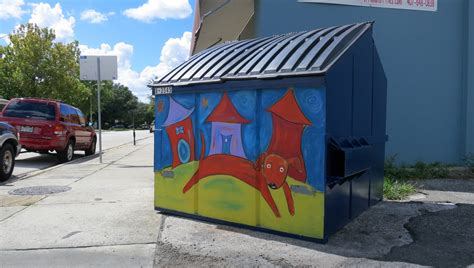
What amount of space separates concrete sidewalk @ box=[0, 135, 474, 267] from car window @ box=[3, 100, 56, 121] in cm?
629

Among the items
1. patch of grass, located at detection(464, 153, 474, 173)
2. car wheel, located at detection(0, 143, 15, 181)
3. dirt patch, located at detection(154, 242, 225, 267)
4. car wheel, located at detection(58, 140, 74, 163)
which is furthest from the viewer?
car wheel, located at detection(58, 140, 74, 163)

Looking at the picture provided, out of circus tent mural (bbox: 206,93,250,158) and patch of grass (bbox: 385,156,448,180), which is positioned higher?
circus tent mural (bbox: 206,93,250,158)

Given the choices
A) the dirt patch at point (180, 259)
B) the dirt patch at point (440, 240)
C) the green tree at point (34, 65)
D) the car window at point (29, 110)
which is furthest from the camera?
the green tree at point (34, 65)

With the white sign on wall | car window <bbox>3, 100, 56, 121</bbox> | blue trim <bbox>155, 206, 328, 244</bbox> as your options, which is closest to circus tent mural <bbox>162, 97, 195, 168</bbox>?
blue trim <bbox>155, 206, 328, 244</bbox>

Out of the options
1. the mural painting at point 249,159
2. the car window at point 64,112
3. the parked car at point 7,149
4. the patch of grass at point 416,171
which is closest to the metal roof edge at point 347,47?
the mural painting at point 249,159

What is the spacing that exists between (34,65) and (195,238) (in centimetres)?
4055

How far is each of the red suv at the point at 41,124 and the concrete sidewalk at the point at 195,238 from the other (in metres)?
5.82

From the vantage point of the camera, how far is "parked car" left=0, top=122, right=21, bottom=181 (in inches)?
372

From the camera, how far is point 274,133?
5254 mm

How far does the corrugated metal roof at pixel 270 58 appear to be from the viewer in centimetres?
505

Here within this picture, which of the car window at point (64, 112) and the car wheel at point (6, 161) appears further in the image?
the car window at point (64, 112)

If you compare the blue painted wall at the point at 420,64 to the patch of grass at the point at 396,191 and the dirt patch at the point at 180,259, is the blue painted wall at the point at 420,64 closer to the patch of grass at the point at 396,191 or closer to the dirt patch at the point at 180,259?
the patch of grass at the point at 396,191

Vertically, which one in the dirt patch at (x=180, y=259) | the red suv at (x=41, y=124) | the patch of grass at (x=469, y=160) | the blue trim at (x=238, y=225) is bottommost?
the dirt patch at (x=180, y=259)

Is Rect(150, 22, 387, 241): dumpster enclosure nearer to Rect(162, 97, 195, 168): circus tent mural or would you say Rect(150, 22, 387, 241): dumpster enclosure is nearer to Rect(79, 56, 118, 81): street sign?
Rect(162, 97, 195, 168): circus tent mural
